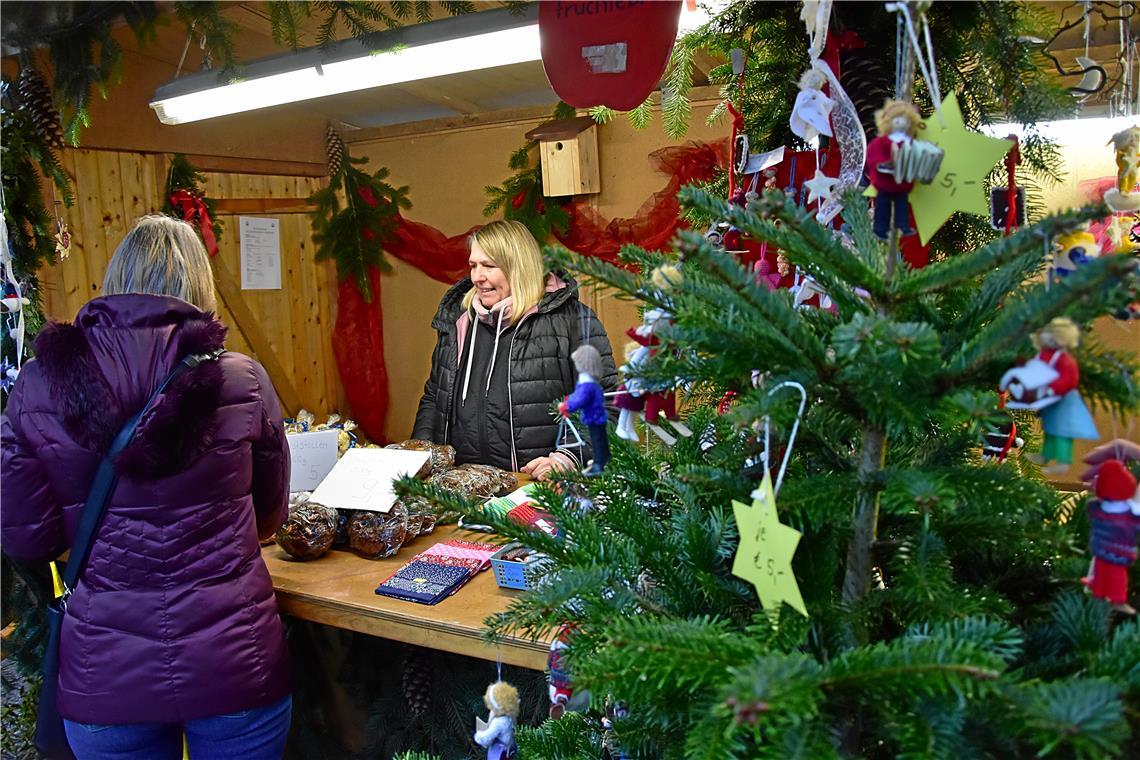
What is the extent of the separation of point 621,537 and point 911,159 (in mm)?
449

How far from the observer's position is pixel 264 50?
4.06 m

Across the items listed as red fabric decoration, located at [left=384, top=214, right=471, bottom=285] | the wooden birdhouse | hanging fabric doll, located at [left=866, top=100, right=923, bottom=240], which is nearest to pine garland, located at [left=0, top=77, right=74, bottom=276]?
A: the wooden birdhouse

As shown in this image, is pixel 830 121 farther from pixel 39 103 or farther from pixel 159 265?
pixel 39 103

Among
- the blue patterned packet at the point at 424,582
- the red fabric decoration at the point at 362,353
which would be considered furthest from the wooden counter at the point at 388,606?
the red fabric decoration at the point at 362,353

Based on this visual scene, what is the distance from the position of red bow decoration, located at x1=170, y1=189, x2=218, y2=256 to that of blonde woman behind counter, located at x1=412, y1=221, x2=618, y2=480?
1799 millimetres

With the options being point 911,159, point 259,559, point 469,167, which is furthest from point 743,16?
point 469,167

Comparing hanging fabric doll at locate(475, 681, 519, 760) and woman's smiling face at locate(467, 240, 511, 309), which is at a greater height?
woman's smiling face at locate(467, 240, 511, 309)

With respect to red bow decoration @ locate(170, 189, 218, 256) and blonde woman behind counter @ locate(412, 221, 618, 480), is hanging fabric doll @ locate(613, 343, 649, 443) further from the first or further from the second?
red bow decoration @ locate(170, 189, 218, 256)

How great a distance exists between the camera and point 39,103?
238cm

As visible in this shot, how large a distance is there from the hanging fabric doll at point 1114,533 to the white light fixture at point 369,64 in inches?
65.1

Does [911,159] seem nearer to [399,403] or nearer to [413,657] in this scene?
[413,657]

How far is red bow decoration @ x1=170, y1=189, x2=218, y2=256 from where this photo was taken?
152 inches

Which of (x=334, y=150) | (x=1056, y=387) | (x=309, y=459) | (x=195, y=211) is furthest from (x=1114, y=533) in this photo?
(x=334, y=150)

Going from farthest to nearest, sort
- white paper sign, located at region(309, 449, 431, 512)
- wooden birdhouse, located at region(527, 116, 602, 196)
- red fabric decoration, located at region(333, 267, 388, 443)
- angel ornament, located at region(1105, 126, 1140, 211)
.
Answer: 1. red fabric decoration, located at region(333, 267, 388, 443)
2. wooden birdhouse, located at region(527, 116, 602, 196)
3. white paper sign, located at region(309, 449, 431, 512)
4. angel ornament, located at region(1105, 126, 1140, 211)
